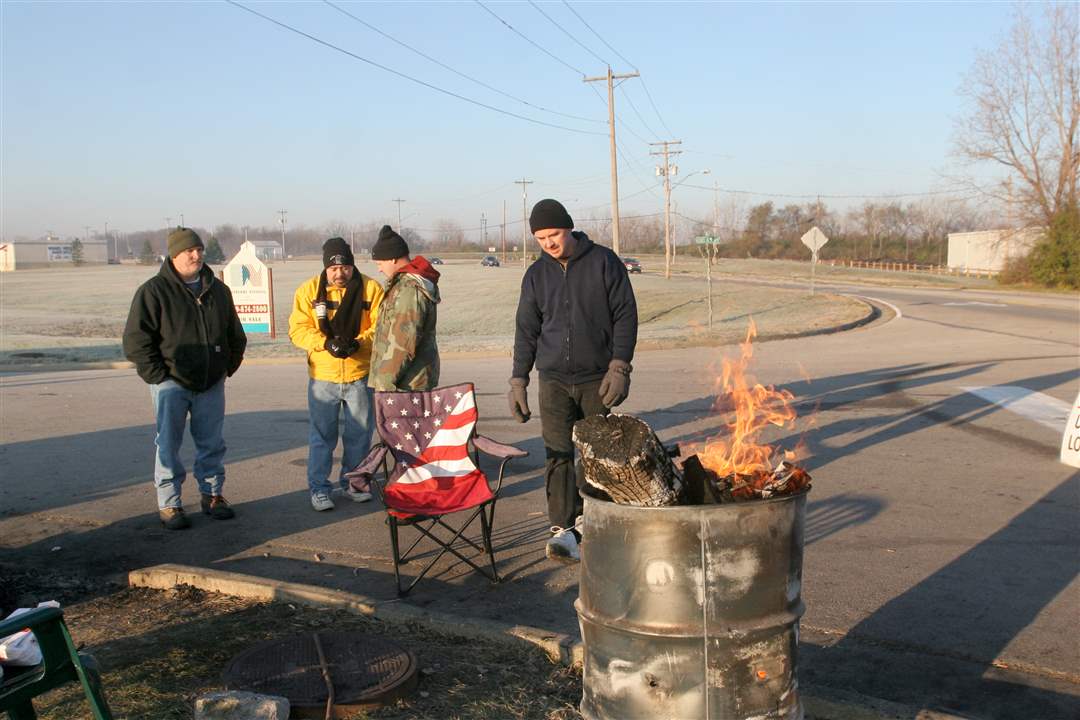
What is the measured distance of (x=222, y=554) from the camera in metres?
6.14

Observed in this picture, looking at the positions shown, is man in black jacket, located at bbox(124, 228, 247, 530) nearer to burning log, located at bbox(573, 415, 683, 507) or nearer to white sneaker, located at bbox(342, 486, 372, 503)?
white sneaker, located at bbox(342, 486, 372, 503)

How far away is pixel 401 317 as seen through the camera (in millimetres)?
6848

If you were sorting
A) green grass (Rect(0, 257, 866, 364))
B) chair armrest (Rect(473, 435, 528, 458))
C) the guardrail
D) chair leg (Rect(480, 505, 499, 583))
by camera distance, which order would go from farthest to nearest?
the guardrail, green grass (Rect(0, 257, 866, 364)), chair armrest (Rect(473, 435, 528, 458)), chair leg (Rect(480, 505, 499, 583))

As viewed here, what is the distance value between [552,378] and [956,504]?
347 cm

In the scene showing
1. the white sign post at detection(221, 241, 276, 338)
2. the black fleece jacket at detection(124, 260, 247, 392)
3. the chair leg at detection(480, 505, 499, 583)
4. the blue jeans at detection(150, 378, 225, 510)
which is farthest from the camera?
the white sign post at detection(221, 241, 276, 338)

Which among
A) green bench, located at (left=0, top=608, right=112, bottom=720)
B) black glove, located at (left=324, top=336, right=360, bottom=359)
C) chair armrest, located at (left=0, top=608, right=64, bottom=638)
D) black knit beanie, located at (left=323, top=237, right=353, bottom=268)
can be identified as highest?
black knit beanie, located at (left=323, top=237, right=353, bottom=268)

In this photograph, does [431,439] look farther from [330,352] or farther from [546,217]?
[546,217]

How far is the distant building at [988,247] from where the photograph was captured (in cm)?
5556

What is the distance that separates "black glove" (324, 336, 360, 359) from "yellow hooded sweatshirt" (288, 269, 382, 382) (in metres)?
0.06

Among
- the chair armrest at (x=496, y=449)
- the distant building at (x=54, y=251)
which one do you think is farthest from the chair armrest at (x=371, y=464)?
the distant building at (x=54, y=251)

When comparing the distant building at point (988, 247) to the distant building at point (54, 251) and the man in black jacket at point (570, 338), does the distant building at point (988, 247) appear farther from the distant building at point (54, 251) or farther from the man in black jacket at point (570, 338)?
the distant building at point (54, 251)

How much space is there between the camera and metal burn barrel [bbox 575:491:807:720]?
304cm

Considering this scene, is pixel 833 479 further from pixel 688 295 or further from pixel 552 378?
pixel 688 295

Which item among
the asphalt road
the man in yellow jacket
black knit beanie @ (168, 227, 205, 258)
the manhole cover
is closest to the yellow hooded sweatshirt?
the man in yellow jacket
